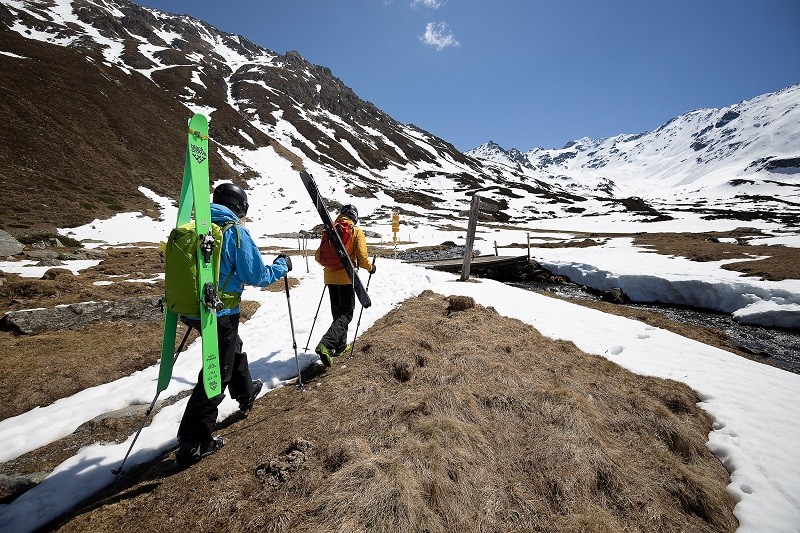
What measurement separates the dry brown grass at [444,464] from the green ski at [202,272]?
1023mm

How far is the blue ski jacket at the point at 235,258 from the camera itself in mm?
3982

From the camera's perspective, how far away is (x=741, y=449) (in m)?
4.45

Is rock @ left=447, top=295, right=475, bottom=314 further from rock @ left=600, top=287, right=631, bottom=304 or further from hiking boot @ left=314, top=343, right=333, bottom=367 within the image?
rock @ left=600, top=287, right=631, bottom=304

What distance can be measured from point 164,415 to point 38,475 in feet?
4.24

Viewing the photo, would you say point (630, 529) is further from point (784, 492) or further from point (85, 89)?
point (85, 89)

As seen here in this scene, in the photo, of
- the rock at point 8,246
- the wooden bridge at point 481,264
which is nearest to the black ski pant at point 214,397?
the wooden bridge at point 481,264

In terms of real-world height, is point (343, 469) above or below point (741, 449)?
above

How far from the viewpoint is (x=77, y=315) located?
8.55m

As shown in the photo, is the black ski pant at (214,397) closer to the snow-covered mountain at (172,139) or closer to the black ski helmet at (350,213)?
the black ski helmet at (350,213)

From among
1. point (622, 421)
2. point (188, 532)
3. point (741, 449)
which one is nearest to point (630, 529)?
point (622, 421)

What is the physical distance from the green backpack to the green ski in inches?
2.0

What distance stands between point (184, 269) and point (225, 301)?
2.08ft

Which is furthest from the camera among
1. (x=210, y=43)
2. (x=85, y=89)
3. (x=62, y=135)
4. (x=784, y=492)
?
(x=210, y=43)

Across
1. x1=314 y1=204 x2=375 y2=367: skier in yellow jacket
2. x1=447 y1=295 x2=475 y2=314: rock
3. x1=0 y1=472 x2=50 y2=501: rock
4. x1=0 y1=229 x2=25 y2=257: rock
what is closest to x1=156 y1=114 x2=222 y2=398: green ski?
x1=0 y1=472 x2=50 y2=501: rock
